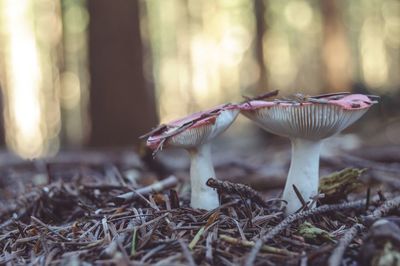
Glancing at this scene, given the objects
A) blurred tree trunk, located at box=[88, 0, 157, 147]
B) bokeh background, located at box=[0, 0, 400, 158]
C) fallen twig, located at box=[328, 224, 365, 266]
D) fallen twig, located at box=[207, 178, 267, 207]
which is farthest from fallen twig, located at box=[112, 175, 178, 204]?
bokeh background, located at box=[0, 0, 400, 158]

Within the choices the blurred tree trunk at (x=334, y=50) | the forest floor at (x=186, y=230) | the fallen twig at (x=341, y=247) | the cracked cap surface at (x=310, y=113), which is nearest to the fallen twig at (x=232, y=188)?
the forest floor at (x=186, y=230)

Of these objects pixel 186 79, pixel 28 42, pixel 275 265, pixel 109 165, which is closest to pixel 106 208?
pixel 275 265

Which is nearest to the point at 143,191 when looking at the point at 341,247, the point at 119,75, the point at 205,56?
the point at 341,247

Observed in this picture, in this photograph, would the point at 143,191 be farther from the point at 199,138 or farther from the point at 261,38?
the point at 261,38

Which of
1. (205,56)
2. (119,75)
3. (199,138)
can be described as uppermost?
(205,56)

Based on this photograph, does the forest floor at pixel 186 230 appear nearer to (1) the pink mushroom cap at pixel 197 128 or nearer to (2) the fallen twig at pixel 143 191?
(2) the fallen twig at pixel 143 191

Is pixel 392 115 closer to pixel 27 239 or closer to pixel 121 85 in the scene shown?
pixel 121 85
